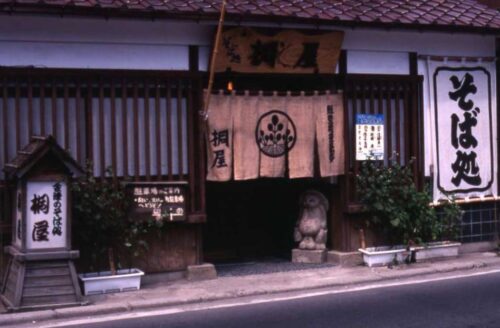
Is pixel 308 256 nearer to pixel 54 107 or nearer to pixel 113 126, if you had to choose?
pixel 113 126

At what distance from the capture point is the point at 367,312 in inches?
391

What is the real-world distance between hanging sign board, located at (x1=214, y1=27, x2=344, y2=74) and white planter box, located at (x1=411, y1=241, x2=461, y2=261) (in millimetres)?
3438

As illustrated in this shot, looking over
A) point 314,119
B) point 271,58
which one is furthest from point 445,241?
point 271,58

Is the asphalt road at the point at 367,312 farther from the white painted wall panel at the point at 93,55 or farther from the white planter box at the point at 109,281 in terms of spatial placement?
the white painted wall panel at the point at 93,55

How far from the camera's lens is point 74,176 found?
35.5 feet

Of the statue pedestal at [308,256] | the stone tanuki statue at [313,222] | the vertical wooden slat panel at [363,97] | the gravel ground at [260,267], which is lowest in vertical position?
the gravel ground at [260,267]

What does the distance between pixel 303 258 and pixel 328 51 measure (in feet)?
11.8

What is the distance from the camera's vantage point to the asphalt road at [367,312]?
9.38 m

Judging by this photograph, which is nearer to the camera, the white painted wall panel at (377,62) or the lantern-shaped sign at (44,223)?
the lantern-shaped sign at (44,223)

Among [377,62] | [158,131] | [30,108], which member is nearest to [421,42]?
[377,62]

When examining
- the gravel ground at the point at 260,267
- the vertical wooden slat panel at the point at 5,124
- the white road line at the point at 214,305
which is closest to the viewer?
the white road line at the point at 214,305

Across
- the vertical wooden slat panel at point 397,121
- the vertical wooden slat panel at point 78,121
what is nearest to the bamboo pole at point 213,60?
the vertical wooden slat panel at point 78,121

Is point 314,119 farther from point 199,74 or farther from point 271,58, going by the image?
point 199,74

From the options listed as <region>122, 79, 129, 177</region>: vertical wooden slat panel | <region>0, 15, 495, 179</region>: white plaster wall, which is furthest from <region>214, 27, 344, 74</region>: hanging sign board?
<region>122, 79, 129, 177</region>: vertical wooden slat panel
